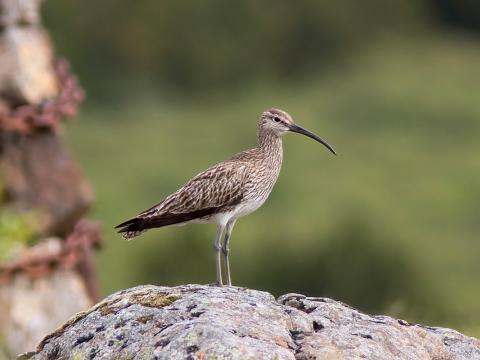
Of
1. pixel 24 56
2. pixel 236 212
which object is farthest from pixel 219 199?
pixel 24 56

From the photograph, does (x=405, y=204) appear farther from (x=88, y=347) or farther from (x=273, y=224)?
(x=88, y=347)

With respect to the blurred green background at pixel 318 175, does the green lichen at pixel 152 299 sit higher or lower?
lower

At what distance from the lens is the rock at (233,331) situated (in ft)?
32.8

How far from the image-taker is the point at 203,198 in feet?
47.4

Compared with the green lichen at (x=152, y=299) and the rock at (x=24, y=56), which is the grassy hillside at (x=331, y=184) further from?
the green lichen at (x=152, y=299)

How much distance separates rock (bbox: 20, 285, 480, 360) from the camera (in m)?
9.99

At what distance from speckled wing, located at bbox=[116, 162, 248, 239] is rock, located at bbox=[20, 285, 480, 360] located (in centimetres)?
280

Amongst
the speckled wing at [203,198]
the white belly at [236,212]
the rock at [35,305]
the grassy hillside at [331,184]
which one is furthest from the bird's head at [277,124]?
the grassy hillside at [331,184]

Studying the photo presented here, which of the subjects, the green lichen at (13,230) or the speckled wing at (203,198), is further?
the speckled wing at (203,198)

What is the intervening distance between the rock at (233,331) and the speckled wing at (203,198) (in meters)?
2.80

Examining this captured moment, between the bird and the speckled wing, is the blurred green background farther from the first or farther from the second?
the speckled wing

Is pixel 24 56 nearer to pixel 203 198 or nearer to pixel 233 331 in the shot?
pixel 203 198

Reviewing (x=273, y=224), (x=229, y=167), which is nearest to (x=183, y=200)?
(x=229, y=167)

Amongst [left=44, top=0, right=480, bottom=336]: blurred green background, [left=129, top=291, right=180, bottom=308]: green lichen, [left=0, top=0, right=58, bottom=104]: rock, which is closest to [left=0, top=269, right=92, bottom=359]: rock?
[left=0, top=0, right=58, bottom=104]: rock
